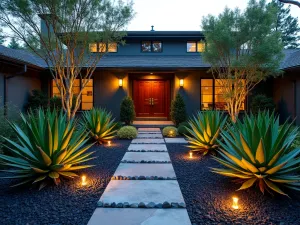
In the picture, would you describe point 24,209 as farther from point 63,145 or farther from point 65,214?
point 63,145

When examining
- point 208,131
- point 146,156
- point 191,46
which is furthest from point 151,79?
point 146,156

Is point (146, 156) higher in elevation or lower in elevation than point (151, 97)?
lower

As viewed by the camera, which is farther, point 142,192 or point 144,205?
point 142,192

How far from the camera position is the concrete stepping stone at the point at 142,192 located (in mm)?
3418

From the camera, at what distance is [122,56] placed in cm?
1447

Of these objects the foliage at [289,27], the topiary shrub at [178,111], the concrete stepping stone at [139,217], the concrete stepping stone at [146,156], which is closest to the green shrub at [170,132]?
the topiary shrub at [178,111]

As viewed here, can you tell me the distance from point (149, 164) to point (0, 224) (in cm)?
318

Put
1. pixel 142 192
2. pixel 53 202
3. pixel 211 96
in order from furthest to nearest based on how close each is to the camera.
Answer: pixel 211 96 → pixel 142 192 → pixel 53 202

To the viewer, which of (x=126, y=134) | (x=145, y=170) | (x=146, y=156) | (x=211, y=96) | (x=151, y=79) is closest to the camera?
(x=145, y=170)

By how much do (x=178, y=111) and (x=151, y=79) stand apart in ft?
11.5

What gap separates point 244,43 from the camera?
9.02 meters

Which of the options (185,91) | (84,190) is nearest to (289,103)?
(185,91)

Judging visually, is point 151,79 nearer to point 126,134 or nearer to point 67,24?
point 126,134

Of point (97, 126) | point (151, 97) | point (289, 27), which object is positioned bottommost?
point (97, 126)
